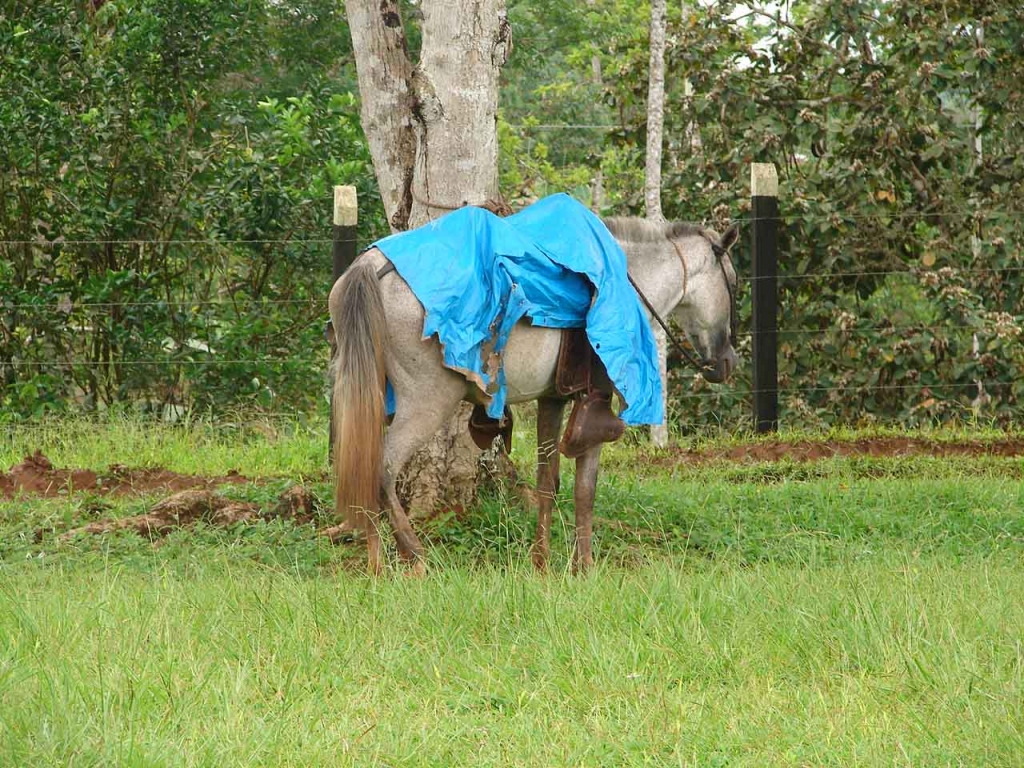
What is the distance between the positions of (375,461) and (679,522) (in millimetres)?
2106

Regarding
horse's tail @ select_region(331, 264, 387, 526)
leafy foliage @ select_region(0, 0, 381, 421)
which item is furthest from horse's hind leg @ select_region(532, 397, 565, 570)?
leafy foliage @ select_region(0, 0, 381, 421)

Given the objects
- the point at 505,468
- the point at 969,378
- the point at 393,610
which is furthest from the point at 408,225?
the point at 969,378

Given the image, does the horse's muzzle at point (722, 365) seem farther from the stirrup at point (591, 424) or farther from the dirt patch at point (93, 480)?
the dirt patch at point (93, 480)

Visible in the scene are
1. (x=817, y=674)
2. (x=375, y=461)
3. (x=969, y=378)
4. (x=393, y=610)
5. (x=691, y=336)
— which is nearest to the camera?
(x=817, y=674)

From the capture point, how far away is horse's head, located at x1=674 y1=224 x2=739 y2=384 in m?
6.86

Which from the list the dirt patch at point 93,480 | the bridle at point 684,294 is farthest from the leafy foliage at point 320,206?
the bridle at point 684,294

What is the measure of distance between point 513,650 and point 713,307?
2944 mm

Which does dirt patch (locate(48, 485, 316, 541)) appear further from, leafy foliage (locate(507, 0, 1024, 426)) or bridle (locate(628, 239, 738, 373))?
leafy foliage (locate(507, 0, 1024, 426))

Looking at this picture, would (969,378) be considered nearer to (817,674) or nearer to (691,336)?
(691,336)

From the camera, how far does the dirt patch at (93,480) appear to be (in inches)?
311

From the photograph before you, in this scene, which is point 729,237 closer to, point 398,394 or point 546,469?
point 546,469

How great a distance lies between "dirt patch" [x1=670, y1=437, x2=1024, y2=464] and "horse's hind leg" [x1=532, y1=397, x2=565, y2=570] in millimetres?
2723

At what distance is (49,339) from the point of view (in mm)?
10773

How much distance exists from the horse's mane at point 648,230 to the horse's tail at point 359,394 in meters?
1.43
